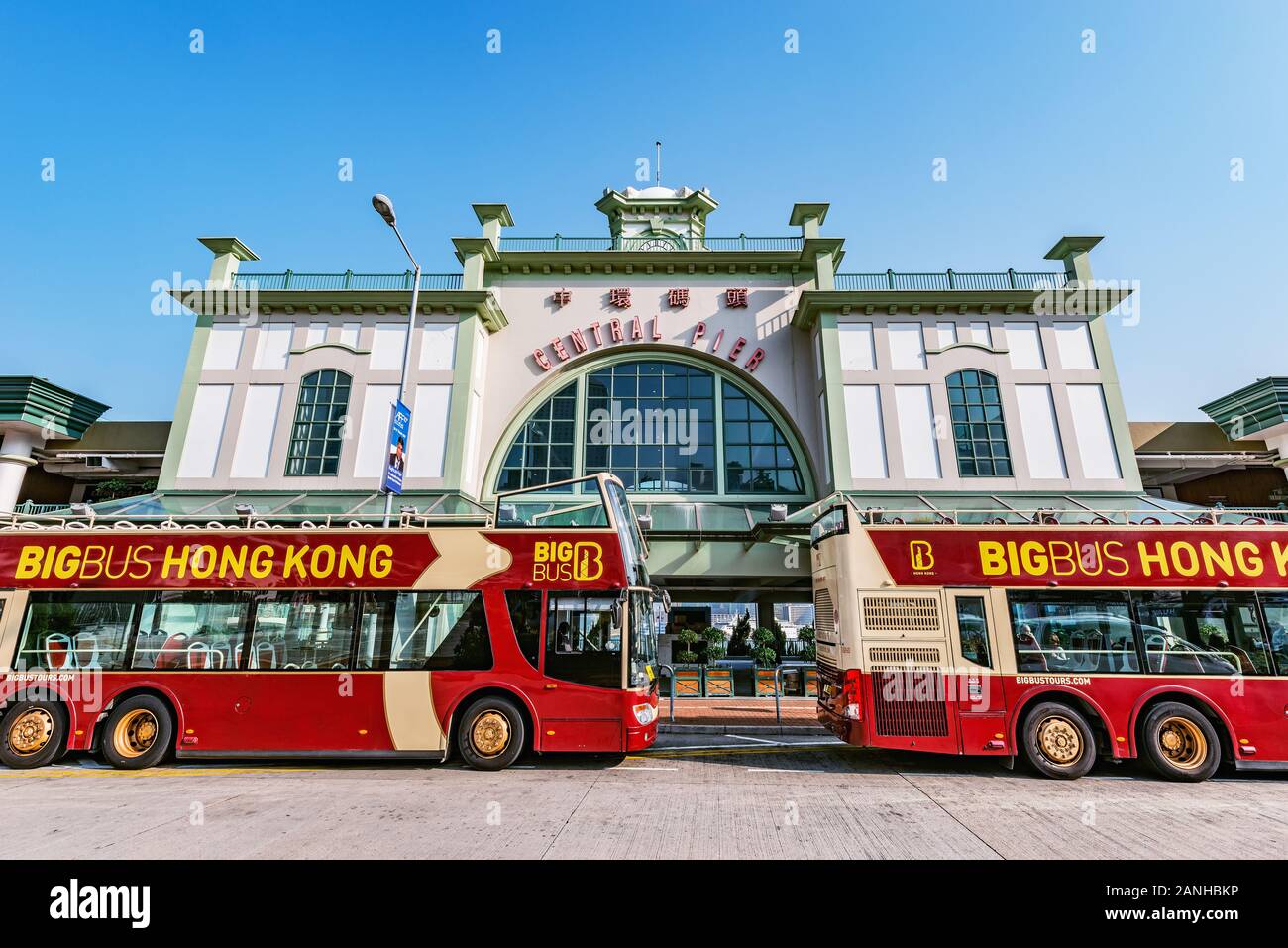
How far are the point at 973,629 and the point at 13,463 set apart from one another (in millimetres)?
28221

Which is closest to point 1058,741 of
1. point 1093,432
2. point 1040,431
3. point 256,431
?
point 1040,431

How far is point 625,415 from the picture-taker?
18969 mm

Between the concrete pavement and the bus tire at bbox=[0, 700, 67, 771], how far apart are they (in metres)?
0.31

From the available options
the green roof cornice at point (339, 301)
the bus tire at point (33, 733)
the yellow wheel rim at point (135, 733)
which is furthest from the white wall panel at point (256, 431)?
the yellow wheel rim at point (135, 733)

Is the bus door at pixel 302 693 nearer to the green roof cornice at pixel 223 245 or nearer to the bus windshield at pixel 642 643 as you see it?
the bus windshield at pixel 642 643

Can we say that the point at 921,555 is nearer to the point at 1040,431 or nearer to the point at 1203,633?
the point at 1203,633

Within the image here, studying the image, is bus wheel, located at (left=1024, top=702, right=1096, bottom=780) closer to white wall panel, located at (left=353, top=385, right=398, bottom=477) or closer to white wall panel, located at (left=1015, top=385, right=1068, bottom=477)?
white wall panel, located at (left=1015, top=385, right=1068, bottom=477)

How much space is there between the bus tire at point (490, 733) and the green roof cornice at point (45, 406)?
824 inches

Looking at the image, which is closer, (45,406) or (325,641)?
(325,641)

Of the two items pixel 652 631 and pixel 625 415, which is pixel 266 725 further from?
pixel 625 415

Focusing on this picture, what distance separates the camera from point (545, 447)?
18.8 meters

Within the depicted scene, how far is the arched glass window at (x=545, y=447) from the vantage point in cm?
1844

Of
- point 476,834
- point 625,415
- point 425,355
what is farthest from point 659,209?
point 476,834

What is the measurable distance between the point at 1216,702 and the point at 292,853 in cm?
1173
